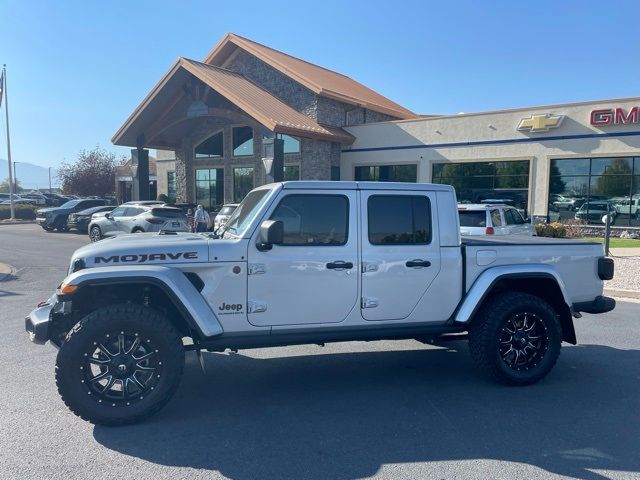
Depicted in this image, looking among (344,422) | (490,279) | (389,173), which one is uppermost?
(389,173)

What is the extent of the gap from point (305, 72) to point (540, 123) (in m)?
11.5

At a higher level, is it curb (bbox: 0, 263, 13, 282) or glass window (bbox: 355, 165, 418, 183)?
glass window (bbox: 355, 165, 418, 183)

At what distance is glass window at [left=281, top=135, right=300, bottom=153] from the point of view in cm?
2406

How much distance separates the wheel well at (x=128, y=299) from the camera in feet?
13.8

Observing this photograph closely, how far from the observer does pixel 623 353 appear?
5.93 metres

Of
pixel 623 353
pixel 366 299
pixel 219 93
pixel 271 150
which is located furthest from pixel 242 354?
pixel 219 93

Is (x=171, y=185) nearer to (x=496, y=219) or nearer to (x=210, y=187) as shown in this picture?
(x=210, y=187)

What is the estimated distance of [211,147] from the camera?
92.2ft

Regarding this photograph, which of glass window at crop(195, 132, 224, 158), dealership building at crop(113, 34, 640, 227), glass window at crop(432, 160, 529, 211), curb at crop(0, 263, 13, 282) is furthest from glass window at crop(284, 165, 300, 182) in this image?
curb at crop(0, 263, 13, 282)

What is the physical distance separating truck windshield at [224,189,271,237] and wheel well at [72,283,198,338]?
2.73ft

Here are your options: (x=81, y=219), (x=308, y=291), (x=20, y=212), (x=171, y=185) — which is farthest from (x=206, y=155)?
(x=308, y=291)

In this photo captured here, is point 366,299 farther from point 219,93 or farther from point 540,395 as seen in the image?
point 219,93

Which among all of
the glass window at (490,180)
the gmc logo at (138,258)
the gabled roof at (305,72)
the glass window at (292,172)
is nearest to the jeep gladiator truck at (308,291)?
the gmc logo at (138,258)

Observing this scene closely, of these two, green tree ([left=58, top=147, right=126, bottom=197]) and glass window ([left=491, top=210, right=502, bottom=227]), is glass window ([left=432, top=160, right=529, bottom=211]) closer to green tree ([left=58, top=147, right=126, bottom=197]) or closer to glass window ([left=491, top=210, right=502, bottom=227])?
glass window ([left=491, top=210, right=502, bottom=227])
